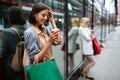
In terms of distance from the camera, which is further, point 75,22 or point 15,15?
point 75,22

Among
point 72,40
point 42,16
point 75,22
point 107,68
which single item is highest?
point 42,16

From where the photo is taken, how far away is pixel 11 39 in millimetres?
2908

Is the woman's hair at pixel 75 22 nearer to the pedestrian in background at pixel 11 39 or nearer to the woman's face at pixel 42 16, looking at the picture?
the pedestrian in background at pixel 11 39

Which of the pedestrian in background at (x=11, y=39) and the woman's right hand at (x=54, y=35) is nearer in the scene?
the woman's right hand at (x=54, y=35)

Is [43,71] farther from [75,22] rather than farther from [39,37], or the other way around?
[75,22]

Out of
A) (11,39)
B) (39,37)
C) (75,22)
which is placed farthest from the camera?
(75,22)

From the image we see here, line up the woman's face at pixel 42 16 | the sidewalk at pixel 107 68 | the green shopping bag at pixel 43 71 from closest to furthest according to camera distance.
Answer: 1. the green shopping bag at pixel 43 71
2. the woman's face at pixel 42 16
3. the sidewalk at pixel 107 68

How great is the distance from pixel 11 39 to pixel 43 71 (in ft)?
2.29

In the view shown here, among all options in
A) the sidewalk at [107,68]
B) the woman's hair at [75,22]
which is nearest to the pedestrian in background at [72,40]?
the woman's hair at [75,22]

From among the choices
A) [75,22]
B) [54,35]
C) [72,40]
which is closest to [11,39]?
[54,35]

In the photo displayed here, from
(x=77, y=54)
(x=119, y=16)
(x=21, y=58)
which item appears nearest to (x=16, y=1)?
(x=21, y=58)

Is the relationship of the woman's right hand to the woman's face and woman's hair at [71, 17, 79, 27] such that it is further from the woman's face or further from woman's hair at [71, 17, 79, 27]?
woman's hair at [71, 17, 79, 27]

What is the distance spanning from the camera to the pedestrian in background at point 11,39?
2.90 metres

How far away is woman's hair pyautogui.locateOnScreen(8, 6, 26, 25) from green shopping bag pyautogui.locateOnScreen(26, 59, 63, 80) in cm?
71
